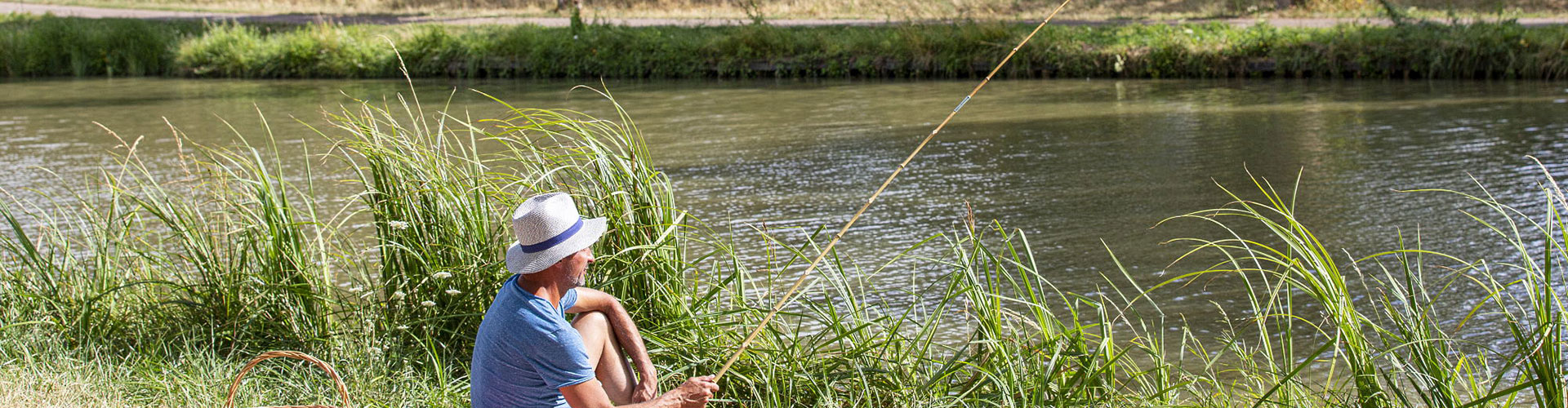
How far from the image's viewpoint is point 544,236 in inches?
111

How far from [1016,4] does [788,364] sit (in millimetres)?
25127

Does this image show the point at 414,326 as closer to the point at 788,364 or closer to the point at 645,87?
the point at 788,364

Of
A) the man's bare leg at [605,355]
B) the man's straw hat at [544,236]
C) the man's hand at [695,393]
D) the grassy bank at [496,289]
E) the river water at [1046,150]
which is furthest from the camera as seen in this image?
the river water at [1046,150]

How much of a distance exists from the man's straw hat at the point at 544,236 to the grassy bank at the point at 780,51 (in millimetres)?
10495

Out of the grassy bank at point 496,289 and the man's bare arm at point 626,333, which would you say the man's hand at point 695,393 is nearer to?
the man's bare arm at point 626,333

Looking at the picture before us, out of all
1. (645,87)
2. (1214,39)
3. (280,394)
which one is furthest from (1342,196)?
(645,87)

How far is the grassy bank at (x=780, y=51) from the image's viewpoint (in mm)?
15273

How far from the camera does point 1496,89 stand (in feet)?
45.5

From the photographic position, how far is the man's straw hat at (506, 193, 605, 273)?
2.81 meters

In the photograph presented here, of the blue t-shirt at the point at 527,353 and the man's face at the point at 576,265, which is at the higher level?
the man's face at the point at 576,265

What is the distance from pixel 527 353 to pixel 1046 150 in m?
8.58

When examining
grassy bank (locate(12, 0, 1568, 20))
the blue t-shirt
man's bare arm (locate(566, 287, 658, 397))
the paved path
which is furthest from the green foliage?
the blue t-shirt

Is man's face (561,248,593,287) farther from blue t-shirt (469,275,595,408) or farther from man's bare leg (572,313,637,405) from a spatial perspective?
man's bare leg (572,313,637,405)

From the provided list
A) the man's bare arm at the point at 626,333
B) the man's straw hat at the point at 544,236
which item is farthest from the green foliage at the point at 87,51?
the man's straw hat at the point at 544,236
